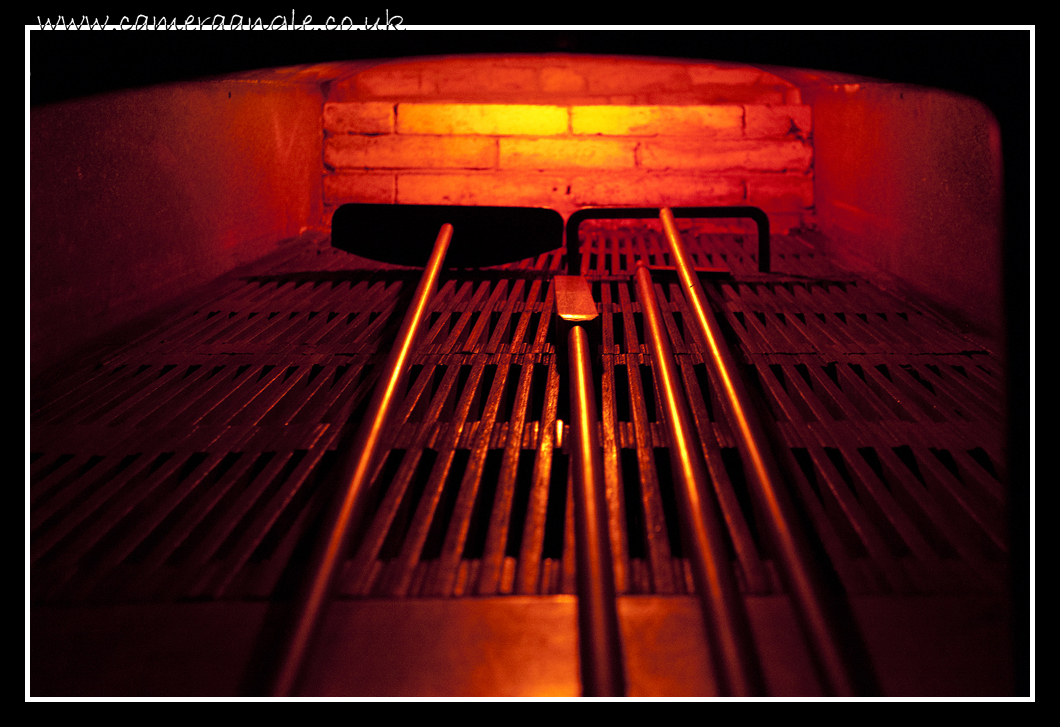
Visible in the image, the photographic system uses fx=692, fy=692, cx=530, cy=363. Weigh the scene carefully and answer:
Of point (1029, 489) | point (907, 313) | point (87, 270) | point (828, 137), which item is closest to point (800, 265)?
point (907, 313)

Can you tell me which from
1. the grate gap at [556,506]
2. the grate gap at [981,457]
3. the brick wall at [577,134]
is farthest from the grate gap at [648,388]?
the brick wall at [577,134]

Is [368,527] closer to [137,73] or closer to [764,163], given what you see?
[137,73]

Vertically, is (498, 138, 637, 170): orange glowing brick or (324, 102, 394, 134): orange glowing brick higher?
(324, 102, 394, 134): orange glowing brick

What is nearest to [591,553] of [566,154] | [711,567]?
[711,567]

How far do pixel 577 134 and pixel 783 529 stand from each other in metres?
2.89

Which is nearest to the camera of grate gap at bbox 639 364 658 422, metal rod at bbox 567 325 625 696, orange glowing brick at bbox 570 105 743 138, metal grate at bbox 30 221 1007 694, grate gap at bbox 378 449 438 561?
metal rod at bbox 567 325 625 696

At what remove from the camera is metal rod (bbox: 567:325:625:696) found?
636 mm

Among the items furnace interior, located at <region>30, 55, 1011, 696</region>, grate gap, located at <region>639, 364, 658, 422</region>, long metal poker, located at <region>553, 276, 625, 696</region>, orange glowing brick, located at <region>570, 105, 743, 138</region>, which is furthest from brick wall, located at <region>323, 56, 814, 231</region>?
long metal poker, located at <region>553, 276, 625, 696</region>

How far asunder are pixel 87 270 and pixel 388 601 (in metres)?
1.35

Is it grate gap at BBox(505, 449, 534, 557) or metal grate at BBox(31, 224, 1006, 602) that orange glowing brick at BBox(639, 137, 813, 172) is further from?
grate gap at BBox(505, 449, 534, 557)

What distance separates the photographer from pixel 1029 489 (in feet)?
2.32

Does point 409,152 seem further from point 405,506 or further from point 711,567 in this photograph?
point 711,567

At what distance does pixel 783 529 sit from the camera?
777mm

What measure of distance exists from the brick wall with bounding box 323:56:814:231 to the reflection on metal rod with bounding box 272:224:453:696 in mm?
2236
